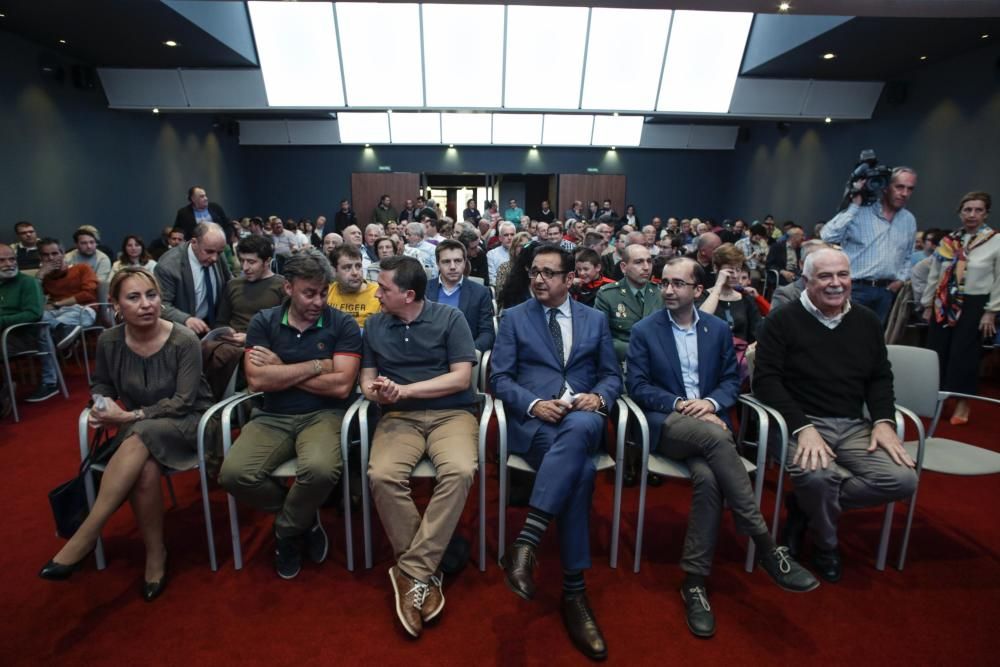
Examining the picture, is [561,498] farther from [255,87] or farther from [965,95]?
[255,87]

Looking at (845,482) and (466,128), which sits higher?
(466,128)

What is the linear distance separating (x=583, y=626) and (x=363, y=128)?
1425cm

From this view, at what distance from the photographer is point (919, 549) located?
2.45 meters

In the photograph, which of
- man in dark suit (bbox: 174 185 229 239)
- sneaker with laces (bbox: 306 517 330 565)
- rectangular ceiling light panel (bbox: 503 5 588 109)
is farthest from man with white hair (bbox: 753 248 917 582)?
rectangular ceiling light panel (bbox: 503 5 588 109)

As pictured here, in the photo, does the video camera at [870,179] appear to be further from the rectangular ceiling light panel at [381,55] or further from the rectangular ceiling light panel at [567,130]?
the rectangular ceiling light panel at [567,130]

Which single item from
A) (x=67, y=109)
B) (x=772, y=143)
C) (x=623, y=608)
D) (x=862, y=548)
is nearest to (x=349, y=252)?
(x=623, y=608)

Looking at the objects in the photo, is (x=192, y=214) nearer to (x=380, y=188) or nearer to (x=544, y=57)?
(x=544, y=57)

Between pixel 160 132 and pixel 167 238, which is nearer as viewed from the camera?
pixel 167 238

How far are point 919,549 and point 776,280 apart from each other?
5.78 metres

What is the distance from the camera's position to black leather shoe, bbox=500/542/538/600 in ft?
5.85

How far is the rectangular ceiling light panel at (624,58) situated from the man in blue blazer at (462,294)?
8669 mm

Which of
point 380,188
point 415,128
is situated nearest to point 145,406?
point 415,128

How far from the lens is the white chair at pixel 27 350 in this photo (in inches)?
155

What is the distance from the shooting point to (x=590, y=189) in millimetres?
15086
